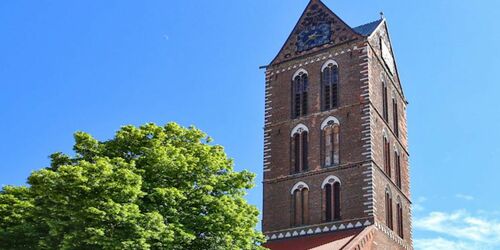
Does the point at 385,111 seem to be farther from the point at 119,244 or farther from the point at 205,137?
the point at 119,244

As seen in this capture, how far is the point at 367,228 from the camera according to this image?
37.1 meters

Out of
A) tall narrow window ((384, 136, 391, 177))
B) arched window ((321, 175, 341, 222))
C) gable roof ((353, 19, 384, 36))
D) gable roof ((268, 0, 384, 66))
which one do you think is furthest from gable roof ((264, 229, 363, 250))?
gable roof ((353, 19, 384, 36))

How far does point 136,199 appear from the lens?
25.5 meters

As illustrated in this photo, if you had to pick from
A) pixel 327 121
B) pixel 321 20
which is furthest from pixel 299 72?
pixel 327 121

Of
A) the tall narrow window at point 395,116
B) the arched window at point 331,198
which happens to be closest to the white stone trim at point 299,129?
the arched window at point 331,198

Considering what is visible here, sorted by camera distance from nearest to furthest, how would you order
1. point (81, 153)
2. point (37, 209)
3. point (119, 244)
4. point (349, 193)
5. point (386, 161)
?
point (119, 244) → point (37, 209) → point (81, 153) → point (349, 193) → point (386, 161)

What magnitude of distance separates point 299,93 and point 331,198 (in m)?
7.25

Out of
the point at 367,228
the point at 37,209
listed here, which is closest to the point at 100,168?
the point at 37,209

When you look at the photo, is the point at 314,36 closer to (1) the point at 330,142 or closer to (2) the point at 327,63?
(2) the point at 327,63

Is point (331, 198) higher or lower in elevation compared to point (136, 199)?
higher

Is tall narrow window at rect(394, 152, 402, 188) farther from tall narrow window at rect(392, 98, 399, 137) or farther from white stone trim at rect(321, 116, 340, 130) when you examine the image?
white stone trim at rect(321, 116, 340, 130)

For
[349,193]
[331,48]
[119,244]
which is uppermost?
[331,48]

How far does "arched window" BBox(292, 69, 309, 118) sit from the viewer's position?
143 feet

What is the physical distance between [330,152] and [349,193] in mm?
2885
